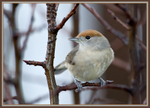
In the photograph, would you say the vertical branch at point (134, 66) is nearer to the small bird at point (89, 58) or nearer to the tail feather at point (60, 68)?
the small bird at point (89, 58)

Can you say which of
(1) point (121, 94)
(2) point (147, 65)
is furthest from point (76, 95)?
(1) point (121, 94)

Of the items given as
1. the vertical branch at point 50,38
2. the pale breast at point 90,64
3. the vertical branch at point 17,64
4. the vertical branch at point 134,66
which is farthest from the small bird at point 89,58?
the vertical branch at point 50,38

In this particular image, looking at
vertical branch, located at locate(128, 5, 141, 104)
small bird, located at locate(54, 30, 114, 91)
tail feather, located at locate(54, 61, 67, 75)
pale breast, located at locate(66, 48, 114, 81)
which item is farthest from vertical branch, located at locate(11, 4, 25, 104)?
vertical branch, located at locate(128, 5, 141, 104)

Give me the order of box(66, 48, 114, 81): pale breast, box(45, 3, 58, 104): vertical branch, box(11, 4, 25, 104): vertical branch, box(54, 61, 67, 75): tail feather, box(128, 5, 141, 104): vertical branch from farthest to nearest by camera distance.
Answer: box(54, 61, 67, 75): tail feather < box(66, 48, 114, 81): pale breast < box(128, 5, 141, 104): vertical branch < box(11, 4, 25, 104): vertical branch < box(45, 3, 58, 104): vertical branch

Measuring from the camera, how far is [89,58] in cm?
243

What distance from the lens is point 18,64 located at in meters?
1.96

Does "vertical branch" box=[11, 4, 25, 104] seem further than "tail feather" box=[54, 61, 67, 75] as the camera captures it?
No

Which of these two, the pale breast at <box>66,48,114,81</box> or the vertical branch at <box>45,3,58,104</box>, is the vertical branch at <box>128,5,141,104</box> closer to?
the pale breast at <box>66,48,114,81</box>

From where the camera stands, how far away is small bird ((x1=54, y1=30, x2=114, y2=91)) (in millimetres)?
2377

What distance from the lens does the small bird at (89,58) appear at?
2.38 metres

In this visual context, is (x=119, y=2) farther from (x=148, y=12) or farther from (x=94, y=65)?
(x=94, y=65)

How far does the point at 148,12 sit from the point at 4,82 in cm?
161

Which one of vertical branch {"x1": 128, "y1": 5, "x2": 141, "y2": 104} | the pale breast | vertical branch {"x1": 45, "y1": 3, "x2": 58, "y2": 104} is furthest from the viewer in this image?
the pale breast

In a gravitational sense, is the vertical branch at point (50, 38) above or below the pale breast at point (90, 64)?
above
